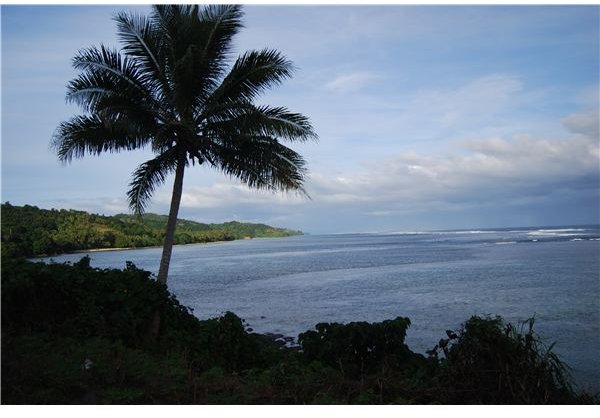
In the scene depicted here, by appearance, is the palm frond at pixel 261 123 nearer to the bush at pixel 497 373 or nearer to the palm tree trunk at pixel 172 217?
the palm tree trunk at pixel 172 217

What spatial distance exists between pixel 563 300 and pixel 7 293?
19074 millimetres

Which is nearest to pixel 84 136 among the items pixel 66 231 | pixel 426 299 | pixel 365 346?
pixel 365 346

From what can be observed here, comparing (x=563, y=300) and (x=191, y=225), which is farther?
(x=191, y=225)

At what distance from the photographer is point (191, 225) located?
82812 millimetres

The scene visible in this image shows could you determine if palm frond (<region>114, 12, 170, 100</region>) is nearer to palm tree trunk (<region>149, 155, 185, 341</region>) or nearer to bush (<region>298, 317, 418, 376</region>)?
palm tree trunk (<region>149, 155, 185, 341</region>)

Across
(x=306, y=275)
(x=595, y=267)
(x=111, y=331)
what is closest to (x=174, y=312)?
(x=111, y=331)

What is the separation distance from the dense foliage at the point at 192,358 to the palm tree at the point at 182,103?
2672mm

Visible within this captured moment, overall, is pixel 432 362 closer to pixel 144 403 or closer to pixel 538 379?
pixel 538 379

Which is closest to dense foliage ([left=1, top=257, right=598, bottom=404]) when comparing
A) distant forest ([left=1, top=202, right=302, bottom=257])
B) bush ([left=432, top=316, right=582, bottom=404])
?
bush ([left=432, top=316, right=582, bottom=404])

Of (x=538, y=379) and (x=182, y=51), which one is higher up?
(x=182, y=51)

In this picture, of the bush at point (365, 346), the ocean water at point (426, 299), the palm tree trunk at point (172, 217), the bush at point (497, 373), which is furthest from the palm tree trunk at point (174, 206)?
the bush at point (497, 373)

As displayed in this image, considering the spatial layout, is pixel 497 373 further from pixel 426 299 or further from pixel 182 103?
pixel 426 299

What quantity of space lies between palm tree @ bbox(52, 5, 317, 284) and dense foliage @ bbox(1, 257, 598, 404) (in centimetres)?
267

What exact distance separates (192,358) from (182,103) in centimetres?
536
